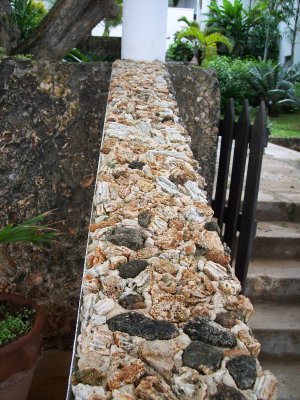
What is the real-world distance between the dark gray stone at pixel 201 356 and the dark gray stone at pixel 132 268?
0.83ft

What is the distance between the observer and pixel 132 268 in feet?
3.74

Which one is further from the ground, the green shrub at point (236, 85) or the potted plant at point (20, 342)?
the green shrub at point (236, 85)

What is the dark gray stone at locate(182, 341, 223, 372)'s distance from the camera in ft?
2.88

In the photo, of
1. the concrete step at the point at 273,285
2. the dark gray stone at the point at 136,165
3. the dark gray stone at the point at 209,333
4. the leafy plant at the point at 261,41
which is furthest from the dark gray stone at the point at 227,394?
the leafy plant at the point at 261,41

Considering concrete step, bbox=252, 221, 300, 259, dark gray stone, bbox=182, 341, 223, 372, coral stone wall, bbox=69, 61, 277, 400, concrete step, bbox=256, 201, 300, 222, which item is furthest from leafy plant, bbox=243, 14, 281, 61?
dark gray stone, bbox=182, 341, 223, 372

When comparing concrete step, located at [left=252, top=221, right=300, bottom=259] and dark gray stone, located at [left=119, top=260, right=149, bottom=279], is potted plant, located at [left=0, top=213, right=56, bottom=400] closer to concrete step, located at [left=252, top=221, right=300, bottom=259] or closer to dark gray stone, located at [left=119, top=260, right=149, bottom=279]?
dark gray stone, located at [left=119, top=260, right=149, bottom=279]

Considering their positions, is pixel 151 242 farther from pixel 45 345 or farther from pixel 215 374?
pixel 45 345

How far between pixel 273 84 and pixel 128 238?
451 inches

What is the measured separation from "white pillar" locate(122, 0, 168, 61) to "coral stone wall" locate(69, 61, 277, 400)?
170 centimetres

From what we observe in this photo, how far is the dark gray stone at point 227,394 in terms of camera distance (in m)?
0.81

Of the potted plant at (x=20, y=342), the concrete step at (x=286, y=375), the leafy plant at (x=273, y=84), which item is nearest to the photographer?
the potted plant at (x=20, y=342)

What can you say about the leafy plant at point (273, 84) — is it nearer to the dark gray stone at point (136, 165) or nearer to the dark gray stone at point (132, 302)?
the dark gray stone at point (136, 165)

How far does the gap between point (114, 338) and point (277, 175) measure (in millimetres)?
4216

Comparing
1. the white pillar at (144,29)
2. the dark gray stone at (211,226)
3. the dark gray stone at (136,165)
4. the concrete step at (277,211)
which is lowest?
the concrete step at (277,211)
